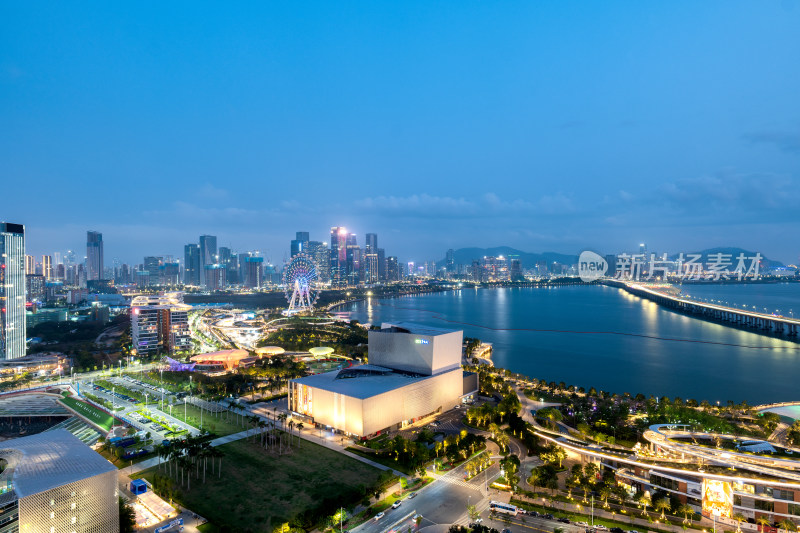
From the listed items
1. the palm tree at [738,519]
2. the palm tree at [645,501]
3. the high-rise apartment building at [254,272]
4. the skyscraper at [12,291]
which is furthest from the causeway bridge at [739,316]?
the high-rise apartment building at [254,272]

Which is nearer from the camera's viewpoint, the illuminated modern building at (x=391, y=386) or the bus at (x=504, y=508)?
the bus at (x=504, y=508)

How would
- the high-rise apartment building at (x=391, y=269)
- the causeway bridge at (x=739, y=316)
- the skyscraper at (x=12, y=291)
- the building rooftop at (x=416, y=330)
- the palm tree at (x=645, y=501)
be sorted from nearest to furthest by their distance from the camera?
the palm tree at (x=645, y=501), the building rooftop at (x=416, y=330), the skyscraper at (x=12, y=291), the causeway bridge at (x=739, y=316), the high-rise apartment building at (x=391, y=269)

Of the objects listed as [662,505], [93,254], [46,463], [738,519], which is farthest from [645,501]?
[93,254]

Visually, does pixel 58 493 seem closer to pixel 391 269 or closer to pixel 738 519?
pixel 738 519

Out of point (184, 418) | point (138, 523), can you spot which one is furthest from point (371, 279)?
point (138, 523)

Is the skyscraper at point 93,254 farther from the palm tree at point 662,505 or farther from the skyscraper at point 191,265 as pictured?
the palm tree at point 662,505

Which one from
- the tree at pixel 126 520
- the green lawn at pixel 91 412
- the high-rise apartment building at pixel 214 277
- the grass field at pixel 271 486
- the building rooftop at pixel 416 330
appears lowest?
the grass field at pixel 271 486

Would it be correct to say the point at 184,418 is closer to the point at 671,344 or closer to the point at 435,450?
the point at 435,450
